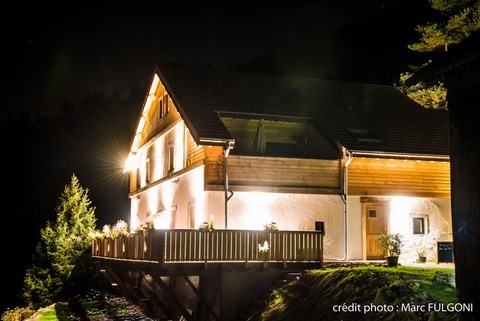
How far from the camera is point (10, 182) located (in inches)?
2475

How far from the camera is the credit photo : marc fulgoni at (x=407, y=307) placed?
39.3 ft

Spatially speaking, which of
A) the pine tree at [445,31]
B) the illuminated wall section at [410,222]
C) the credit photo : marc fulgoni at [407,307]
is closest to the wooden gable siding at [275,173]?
the illuminated wall section at [410,222]

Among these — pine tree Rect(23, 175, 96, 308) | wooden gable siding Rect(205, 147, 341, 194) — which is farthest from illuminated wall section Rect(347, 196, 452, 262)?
pine tree Rect(23, 175, 96, 308)

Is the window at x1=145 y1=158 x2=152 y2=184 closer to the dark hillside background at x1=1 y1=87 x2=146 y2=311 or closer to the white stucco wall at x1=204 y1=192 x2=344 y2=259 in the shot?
the white stucco wall at x1=204 y1=192 x2=344 y2=259

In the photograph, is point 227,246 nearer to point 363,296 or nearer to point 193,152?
point 363,296

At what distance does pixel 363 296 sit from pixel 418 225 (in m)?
11.8

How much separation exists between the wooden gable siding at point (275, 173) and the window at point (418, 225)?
362 centimetres

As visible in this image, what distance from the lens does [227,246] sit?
1950 cm

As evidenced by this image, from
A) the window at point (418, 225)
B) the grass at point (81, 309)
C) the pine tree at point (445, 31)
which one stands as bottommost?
the grass at point (81, 309)

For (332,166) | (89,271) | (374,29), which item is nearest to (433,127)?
(332,166)

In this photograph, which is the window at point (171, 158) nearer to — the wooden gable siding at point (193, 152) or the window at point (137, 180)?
the wooden gable siding at point (193, 152)

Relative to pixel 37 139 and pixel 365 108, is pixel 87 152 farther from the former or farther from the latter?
pixel 365 108

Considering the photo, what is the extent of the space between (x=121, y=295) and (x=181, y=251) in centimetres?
1597

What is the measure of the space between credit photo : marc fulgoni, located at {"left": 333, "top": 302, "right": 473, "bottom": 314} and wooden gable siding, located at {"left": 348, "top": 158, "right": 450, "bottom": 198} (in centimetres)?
1040
